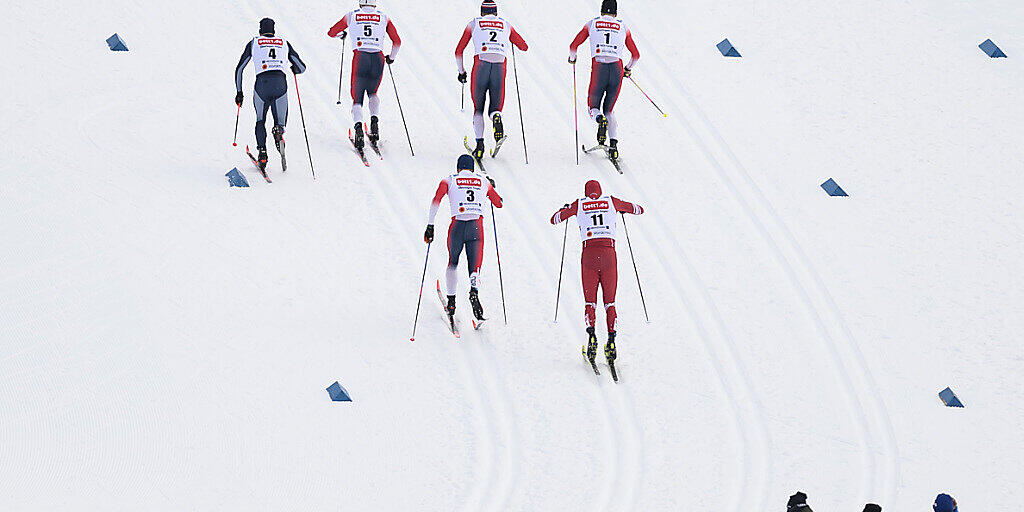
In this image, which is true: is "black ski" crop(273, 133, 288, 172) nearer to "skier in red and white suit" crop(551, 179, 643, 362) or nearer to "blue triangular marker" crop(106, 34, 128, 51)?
"blue triangular marker" crop(106, 34, 128, 51)

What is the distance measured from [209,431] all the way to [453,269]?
232 centimetres

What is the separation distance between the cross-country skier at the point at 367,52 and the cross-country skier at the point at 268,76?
670mm

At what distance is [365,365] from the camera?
31.5ft

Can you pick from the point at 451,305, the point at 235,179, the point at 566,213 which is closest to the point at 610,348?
the point at 566,213

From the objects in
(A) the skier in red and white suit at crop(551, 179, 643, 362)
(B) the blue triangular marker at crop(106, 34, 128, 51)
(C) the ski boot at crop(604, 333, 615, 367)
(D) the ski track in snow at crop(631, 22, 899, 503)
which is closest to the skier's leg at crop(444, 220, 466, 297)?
(A) the skier in red and white suit at crop(551, 179, 643, 362)

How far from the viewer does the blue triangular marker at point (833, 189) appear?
1258 centimetres

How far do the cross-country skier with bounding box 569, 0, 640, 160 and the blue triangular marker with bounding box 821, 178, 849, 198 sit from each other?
6.43ft

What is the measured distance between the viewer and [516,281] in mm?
10922

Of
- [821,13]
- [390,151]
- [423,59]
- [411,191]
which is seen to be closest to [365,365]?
[411,191]

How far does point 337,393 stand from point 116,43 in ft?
21.3

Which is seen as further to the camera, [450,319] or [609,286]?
[450,319]

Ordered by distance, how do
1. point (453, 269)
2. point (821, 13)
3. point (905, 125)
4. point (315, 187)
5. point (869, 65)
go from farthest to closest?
point (821, 13)
point (869, 65)
point (905, 125)
point (315, 187)
point (453, 269)

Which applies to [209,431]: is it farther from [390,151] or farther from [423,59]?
[423,59]

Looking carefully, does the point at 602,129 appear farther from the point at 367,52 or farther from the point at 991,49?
the point at 991,49
